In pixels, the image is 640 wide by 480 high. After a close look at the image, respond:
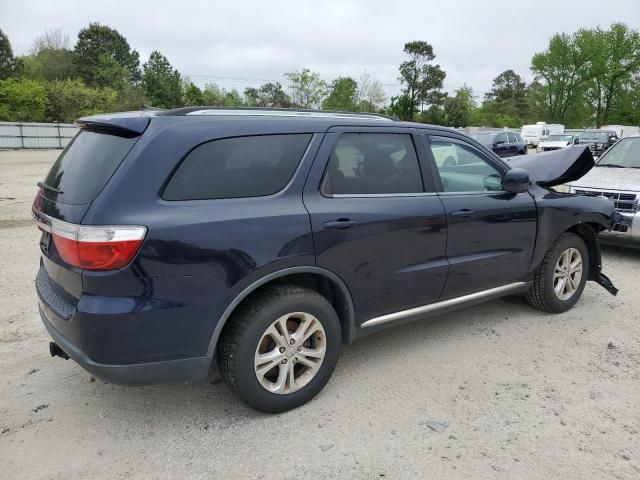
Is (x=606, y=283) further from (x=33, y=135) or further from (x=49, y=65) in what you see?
(x=49, y=65)

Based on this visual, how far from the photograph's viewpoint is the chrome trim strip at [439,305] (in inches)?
135

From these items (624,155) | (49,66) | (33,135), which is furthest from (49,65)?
(624,155)

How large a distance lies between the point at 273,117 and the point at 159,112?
2.21 ft

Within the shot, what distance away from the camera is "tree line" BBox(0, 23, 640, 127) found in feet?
144

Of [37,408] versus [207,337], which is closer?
[207,337]

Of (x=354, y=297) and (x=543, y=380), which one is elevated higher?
(x=354, y=297)

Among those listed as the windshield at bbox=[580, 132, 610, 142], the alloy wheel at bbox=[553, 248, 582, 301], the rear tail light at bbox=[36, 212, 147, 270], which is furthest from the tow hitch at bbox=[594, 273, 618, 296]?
the windshield at bbox=[580, 132, 610, 142]

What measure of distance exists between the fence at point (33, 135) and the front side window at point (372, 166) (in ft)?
110

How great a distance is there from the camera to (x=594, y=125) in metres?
69.1

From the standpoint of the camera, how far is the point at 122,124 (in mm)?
2732

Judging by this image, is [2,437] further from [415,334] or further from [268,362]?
[415,334]

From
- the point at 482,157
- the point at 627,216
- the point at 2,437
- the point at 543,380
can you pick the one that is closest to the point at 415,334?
the point at 543,380

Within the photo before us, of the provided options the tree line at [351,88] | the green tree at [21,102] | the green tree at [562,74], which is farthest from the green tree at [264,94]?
the green tree at [562,74]

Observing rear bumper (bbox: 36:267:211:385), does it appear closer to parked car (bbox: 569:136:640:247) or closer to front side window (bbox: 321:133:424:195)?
front side window (bbox: 321:133:424:195)
